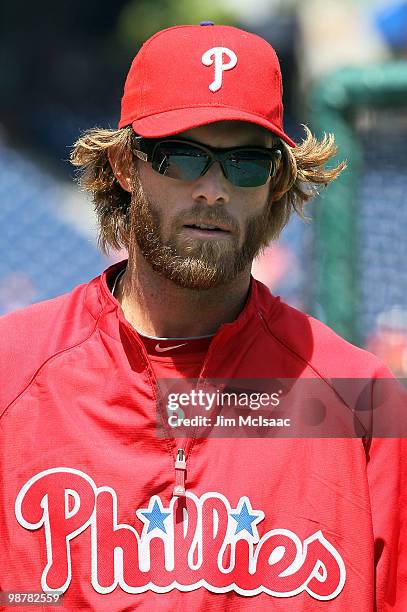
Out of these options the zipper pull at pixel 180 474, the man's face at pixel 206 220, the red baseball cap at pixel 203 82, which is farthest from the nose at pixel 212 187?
the zipper pull at pixel 180 474

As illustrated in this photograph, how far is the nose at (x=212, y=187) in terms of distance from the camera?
2.21 m

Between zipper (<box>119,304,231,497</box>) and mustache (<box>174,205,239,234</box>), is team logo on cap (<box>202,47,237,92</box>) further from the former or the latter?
zipper (<box>119,304,231,497</box>)

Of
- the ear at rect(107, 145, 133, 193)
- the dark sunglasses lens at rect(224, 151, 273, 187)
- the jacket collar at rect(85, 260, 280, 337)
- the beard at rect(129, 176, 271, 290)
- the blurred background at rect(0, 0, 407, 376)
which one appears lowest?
the jacket collar at rect(85, 260, 280, 337)

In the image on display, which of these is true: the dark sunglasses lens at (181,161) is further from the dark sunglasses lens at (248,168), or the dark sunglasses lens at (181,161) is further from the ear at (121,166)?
the ear at (121,166)

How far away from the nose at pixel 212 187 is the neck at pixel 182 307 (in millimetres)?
173

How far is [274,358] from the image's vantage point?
222cm

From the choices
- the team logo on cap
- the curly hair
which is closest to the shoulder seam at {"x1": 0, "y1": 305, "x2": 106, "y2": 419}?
the curly hair

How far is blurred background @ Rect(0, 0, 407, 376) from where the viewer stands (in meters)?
4.13

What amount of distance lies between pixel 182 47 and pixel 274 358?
0.70 metres

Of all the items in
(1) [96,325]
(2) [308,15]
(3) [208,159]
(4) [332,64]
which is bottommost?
(1) [96,325]

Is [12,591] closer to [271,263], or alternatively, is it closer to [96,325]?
[96,325]

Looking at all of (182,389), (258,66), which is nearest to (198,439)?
(182,389)

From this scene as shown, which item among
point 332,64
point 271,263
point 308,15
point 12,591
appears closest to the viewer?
point 12,591

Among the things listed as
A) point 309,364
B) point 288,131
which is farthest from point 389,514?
point 288,131
